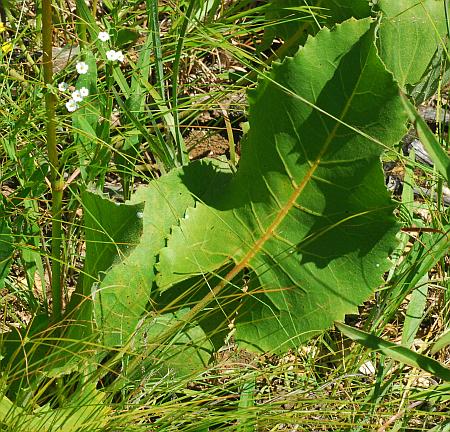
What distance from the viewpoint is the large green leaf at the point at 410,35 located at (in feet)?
5.83

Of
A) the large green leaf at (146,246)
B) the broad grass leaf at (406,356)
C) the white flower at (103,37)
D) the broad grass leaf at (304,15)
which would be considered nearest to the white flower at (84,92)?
the white flower at (103,37)

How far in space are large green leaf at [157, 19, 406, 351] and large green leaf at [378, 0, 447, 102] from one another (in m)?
0.35

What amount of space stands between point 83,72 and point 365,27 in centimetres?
65

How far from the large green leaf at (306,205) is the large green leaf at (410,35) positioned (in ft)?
1.15

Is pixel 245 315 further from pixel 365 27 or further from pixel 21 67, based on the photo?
pixel 21 67

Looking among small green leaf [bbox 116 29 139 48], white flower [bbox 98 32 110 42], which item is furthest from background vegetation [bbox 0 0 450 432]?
small green leaf [bbox 116 29 139 48]

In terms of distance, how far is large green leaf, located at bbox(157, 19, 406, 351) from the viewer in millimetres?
1470

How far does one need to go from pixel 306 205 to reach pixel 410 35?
20.5 inches

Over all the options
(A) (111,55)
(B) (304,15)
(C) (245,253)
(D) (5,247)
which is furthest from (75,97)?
(B) (304,15)

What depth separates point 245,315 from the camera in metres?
1.65

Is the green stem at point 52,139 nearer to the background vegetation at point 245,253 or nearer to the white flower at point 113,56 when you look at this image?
the background vegetation at point 245,253

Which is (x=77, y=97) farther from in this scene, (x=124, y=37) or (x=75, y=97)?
(x=124, y=37)

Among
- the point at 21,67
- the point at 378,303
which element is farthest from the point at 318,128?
the point at 21,67

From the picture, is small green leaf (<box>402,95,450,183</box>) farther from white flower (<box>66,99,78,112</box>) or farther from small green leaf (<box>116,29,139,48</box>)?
small green leaf (<box>116,29,139,48</box>)
